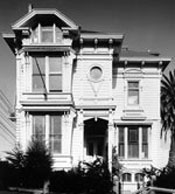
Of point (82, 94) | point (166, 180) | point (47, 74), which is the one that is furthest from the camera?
point (82, 94)

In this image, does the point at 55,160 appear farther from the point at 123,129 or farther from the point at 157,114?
the point at 157,114

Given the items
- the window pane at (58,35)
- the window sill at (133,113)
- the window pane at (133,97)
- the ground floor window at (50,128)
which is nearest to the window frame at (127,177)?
the window sill at (133,113)

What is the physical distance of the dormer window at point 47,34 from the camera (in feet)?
45.4

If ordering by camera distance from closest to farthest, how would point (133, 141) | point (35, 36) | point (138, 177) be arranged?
point (35, 36)
point (138, 177)
point (133, 141)

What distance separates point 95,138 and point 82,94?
6.99 feet

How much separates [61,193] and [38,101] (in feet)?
14.4

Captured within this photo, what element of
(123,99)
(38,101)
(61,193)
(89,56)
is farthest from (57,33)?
(61,193)

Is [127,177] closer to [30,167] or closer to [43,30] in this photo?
[43,30]

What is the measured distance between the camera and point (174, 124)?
1844 centimetres

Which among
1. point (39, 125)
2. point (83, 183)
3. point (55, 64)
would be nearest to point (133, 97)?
point (55, 64)

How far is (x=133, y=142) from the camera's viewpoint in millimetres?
15883

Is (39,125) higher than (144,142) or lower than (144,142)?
higher

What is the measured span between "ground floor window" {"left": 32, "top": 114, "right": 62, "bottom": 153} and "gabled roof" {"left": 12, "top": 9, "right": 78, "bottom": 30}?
293 centimetres

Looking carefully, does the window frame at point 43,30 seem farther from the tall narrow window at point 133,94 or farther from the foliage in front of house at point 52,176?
the foliage in front of house at point 52,176
